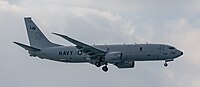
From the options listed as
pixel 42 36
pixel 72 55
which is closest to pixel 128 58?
pixel 72 55

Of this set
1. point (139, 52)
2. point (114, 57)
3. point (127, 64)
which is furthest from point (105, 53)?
point (139, 52)

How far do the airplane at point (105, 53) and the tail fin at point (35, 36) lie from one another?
296mm

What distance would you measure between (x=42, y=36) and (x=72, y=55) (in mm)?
10874

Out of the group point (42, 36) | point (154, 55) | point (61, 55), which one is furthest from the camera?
point (42, 36)

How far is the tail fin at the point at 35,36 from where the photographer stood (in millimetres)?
116625

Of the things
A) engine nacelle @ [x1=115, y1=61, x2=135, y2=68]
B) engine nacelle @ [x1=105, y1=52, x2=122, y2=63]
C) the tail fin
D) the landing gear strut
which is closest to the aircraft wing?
engine nacelle @ [x1=105, y1=52, x2=122, y2=63]

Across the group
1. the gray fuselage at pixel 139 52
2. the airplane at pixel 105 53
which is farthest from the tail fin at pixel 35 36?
the gray fuselage at pixel 139 52

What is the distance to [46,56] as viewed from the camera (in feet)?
371

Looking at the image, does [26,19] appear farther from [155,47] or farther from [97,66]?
[155,47]

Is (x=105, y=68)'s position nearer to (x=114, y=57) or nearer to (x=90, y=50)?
(x=90, y=50)

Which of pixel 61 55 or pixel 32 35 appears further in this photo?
pixel 32 35

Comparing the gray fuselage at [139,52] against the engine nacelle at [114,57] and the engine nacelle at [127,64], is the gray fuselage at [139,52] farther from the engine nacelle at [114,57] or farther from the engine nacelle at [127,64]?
the engine nacelle at [127,64]

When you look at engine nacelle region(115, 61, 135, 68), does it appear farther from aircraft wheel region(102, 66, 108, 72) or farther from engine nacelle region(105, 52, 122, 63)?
engine nacelle region(105, 52, 122, 63)

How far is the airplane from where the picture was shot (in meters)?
104
